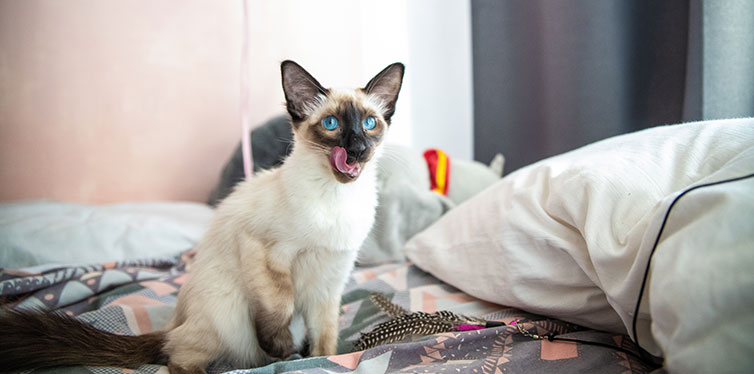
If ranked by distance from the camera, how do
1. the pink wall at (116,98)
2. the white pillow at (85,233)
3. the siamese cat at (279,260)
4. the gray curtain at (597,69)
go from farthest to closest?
the pink wall at (116,98)
the white pillow at (85,233)
the gray curtain at (597,69)
the siamese cat at (279,260)

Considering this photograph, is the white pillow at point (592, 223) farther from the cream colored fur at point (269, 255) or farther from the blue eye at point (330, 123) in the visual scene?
the blue eye at point (330, 123)

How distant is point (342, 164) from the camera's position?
94 centimetres

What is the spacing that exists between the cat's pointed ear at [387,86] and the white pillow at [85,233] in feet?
3.77

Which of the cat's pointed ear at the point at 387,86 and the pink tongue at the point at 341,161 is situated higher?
the cat's pointed ear at the point at 387,86

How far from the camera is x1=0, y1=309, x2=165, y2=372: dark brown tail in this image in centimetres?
82

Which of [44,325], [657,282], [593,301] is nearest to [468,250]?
[593,301]

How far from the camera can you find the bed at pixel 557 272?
624mm

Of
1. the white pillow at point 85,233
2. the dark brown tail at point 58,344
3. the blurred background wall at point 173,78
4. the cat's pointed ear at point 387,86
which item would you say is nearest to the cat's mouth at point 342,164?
the cat's pointed ear at point 387,86

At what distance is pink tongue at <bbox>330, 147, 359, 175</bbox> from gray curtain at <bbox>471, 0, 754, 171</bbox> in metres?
1.18

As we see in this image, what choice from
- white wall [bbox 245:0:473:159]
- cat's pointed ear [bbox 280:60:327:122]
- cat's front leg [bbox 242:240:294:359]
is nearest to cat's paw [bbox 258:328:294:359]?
cat's front leg [bbox 242:240:294:359]

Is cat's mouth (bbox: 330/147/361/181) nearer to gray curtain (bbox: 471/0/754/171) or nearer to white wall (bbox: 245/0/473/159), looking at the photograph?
gray curtain (bbox: 471/0/754/171)

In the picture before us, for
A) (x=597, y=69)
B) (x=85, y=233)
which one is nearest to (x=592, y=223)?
(x=597, y=69)

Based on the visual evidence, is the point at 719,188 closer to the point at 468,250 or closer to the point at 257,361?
the point at 468,250

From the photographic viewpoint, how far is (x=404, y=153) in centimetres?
191
